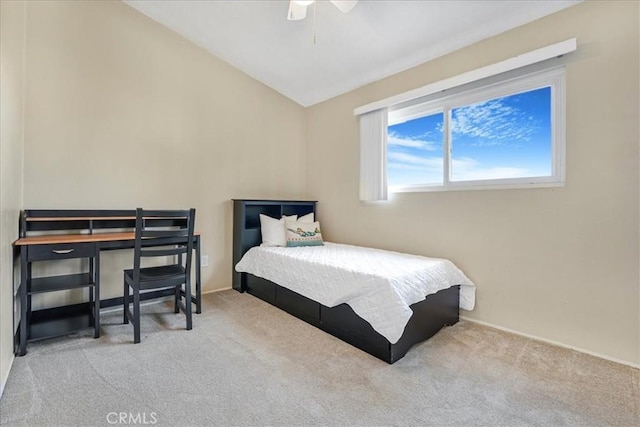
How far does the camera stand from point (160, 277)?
2.34 metres

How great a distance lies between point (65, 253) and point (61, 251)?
28 millimetres

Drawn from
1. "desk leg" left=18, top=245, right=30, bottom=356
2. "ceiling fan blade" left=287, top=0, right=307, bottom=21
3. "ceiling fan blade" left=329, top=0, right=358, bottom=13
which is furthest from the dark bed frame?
"ceiling fan blade" left=329, top=0, right=358, bottom=13

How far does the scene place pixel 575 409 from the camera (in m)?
1.53

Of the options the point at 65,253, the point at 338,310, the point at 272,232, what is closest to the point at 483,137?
the point at 338,310

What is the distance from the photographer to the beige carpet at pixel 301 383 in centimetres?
146

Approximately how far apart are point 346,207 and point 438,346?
6.50 feet

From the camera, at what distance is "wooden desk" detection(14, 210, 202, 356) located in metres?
2.04

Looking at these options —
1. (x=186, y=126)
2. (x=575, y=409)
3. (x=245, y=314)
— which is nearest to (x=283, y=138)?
(x=186, y=126)

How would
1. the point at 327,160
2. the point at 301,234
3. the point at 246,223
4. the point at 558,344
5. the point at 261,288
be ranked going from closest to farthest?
the point at 558,344
the point at 261,288
the point at 301,234
the point at 246,223
the point at 327,160

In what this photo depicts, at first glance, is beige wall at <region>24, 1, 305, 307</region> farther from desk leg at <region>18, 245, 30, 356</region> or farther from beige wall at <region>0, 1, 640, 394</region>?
desk leg at <region>18, 245, 30, 356</region>

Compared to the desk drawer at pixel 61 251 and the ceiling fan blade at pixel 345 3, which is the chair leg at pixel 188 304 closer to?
the desk drawer at pixel 61 251

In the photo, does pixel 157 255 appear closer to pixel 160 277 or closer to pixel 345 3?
pixel 160 277

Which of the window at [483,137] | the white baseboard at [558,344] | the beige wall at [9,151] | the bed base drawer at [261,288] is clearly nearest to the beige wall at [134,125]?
the beige wall at [9,151]

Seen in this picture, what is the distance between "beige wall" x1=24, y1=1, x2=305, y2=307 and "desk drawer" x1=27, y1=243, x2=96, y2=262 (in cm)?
62
